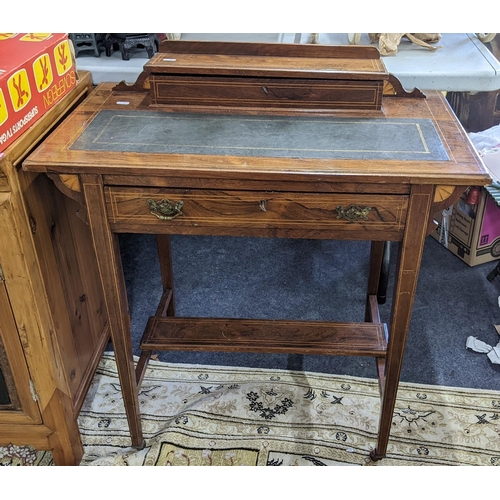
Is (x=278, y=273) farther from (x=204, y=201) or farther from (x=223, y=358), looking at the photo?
(x=204, y=201)

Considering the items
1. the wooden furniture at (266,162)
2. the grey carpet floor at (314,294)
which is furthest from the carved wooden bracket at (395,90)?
the grey carpet floor at (314,294)

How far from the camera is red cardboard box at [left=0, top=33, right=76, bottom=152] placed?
1.22 m

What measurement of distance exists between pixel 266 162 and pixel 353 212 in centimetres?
21

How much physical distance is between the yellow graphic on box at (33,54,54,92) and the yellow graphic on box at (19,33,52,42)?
0.09m

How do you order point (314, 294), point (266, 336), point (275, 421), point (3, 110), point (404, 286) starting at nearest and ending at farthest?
1. point (3, 110)
2. point (404, 286)
3. point (266, 336)
4. point (275, 421)
5. point (314, 294)

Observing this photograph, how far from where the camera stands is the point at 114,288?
1.39 m

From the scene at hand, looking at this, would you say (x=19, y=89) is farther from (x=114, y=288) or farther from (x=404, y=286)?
(x=404, y=286)

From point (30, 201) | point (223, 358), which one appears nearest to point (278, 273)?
point (223, 358)

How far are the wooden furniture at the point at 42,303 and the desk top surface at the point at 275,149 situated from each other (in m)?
0.10

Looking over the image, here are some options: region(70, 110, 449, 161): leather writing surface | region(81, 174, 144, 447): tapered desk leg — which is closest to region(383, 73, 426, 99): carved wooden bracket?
region(70, 110, 449, 161): leather writing surface

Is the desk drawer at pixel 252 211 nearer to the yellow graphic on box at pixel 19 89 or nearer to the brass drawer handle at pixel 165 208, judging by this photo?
the brass drawer handle at pixel 165 208

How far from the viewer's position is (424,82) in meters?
1.93

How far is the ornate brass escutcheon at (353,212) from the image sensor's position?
4.00ft

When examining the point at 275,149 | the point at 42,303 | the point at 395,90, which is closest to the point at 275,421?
the point at 42,303
